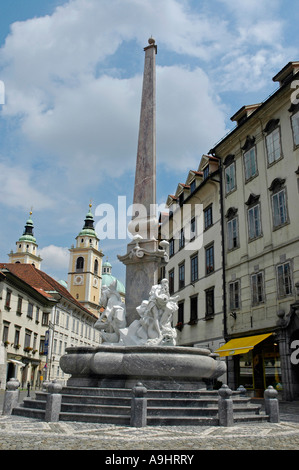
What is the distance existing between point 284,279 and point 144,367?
1224cm

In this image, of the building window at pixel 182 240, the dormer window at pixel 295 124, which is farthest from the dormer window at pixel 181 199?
the dormer window at pixel 295 124

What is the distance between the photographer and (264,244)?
21.8m

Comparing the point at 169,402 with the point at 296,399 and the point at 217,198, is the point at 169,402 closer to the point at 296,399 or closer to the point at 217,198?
the point at 296,399

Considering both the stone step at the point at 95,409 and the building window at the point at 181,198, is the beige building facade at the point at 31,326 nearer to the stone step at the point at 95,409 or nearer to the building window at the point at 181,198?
the building window at the point at 181,198

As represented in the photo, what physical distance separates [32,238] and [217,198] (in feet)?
271

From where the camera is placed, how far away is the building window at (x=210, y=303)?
26.9 m

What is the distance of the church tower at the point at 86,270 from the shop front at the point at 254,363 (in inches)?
2897

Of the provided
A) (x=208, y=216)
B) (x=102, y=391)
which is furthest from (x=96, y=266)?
(x=102, y=391)

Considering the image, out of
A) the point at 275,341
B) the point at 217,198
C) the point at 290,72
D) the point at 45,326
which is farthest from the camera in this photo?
the point at 45,326

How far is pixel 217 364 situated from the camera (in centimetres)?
1085

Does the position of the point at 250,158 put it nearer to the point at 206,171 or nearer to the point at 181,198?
the point at 206,171
